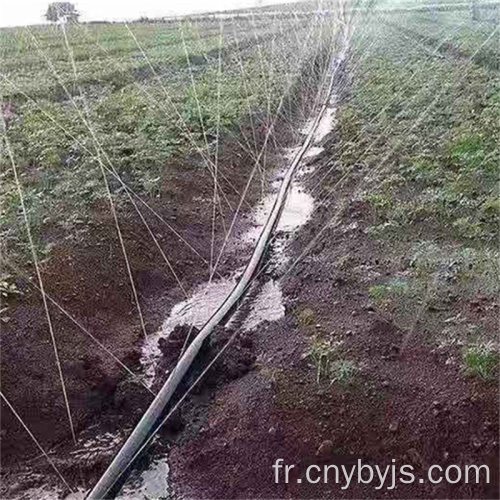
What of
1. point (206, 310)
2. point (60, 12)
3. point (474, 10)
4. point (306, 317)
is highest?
point (60, 12)

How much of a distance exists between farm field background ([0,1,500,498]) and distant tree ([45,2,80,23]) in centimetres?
1761

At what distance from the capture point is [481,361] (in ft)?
17.5

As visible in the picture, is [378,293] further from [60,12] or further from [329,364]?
[60,12]

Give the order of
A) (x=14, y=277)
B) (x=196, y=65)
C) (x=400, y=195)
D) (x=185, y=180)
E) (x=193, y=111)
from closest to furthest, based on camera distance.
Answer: (x=14, y=277) → (x=400, y=195) → (x=185, y=180) → (x=193, y=111) → (x=196, y=65)

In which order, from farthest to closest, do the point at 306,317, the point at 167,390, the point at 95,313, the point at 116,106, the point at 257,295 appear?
the point at 116,106
the point at 257,295
the point at 95,313
the point at 306,317
the point at 167,390

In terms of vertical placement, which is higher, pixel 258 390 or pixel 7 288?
pixel 7 288

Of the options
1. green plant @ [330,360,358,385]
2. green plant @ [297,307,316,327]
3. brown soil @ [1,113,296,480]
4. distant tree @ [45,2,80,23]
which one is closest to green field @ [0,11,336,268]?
brown soil @ [1,113,296,480]

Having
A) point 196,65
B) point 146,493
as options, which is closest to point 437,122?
point 146,493

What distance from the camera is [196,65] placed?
74.8 ft

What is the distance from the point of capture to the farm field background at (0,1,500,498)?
532 centimetres

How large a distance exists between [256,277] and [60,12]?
28549mm

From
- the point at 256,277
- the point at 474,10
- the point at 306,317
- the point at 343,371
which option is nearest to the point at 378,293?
the point at 306,317

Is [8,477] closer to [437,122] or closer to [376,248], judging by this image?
[376,248]

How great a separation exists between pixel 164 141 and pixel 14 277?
535 centimetres
